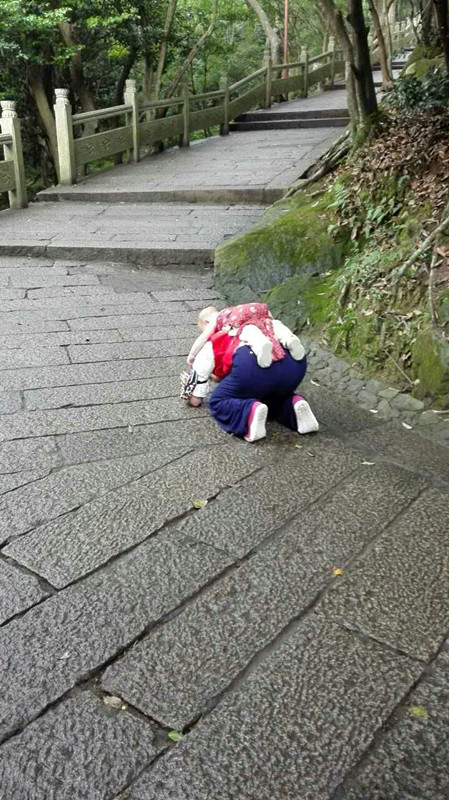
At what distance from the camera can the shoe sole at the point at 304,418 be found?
348 cm

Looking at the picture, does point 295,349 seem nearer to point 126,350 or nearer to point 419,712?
point 126,350

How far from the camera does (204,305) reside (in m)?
5.99

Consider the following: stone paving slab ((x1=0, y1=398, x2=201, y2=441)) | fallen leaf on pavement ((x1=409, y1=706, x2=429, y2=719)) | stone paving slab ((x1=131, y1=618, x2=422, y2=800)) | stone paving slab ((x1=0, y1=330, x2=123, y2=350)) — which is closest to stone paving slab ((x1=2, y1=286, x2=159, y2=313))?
stone paving slab ((x1=0, y1=330, x2=123, y2=350))

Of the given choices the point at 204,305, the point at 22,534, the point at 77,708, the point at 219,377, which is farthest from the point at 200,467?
the point at 204,305

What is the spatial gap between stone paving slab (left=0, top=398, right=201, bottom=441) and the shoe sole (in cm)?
63

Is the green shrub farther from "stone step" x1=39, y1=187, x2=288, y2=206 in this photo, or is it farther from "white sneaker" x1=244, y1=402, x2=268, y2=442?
"white sneaker" x1=244, y1=402, x2=268, y2=442

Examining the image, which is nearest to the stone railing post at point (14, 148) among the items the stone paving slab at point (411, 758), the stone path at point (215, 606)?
the stone path at point (215, 606)

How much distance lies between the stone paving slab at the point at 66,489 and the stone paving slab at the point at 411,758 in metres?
1.56

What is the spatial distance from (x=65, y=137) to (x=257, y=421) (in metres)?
9.02

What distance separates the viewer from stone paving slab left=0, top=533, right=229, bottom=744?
1.92 metres

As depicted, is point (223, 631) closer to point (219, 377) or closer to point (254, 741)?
point (254, 741)

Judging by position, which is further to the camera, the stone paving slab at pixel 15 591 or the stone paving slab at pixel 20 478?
the stone paving slab at pixel 20 478

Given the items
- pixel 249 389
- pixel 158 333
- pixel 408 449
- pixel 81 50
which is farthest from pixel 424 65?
pixel 81 50

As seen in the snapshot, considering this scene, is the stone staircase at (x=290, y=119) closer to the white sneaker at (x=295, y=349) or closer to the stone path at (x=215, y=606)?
the white sneaker at (x=295, y=349)
